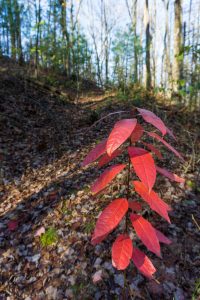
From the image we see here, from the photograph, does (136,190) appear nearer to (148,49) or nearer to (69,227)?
(69,227)

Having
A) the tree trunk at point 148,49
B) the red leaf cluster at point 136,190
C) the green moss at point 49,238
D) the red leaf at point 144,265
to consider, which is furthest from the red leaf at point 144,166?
the tree trunk at point 148,49

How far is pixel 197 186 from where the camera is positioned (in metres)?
3.31

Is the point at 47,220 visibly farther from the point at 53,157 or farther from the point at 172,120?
the point at 172,120

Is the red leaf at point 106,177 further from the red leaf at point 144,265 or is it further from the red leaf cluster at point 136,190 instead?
the red leaf at point 144,265

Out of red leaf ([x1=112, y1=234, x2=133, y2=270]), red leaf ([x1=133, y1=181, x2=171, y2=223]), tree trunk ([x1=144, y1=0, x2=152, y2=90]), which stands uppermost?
tree trunk ([x1=144, y1=0, x2=152, y2=90])

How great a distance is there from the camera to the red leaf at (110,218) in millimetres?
998

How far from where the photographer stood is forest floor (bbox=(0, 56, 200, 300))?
211cm

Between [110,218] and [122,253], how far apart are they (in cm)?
19

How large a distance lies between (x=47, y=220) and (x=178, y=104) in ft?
19.9

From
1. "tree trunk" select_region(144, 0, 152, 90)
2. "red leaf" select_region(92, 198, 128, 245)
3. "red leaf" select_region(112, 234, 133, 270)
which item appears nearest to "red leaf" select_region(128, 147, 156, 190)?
"red leaf" select_region(92, 198, 128, 245)

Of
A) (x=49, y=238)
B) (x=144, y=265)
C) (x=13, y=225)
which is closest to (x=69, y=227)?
(x=49, y=238)

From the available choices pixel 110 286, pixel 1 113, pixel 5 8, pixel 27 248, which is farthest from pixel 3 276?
pixel 5 8

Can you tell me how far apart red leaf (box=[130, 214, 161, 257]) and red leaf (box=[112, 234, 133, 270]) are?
88 millimetres

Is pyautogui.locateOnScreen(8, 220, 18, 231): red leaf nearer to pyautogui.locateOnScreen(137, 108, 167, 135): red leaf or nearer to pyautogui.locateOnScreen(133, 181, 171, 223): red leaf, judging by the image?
pyautogui.locateOnScreen(133, 181, 171, 223): red leaf
